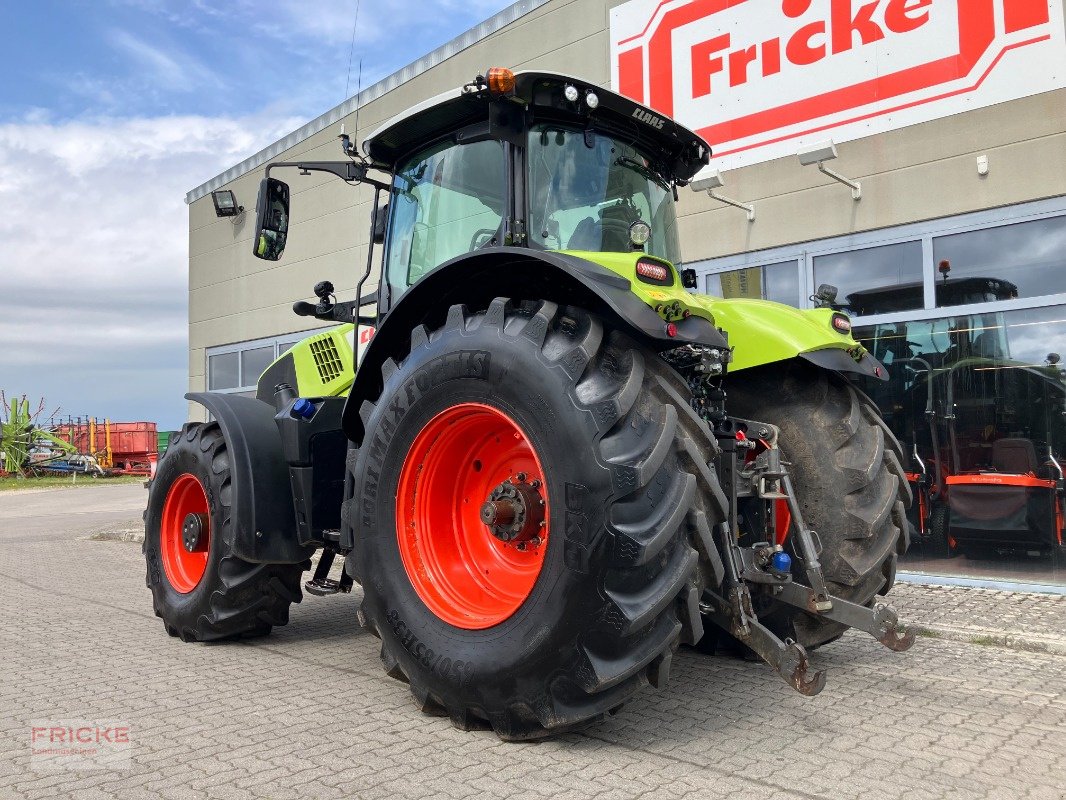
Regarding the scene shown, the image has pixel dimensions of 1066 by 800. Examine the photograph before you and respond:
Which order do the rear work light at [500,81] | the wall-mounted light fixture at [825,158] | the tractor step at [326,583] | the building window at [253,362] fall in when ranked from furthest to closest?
the building window at [253,362] → the wall-mounted light fixture at [825,158] → the tractor step at [326,583] → the rear work light at [500,81]

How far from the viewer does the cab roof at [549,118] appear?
3830mm

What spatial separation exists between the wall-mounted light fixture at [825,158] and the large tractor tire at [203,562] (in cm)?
521

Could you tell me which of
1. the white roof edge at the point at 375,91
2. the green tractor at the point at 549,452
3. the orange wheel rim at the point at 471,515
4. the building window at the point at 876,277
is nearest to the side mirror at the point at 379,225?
the green tractor at the point at 549,452

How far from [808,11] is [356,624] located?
21.0 ft

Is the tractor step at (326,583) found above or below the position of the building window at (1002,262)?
below

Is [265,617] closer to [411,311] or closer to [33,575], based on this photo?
[411,311]

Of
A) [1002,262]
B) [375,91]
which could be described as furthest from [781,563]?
[375,91]

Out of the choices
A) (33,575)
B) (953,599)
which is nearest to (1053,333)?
(953,599)

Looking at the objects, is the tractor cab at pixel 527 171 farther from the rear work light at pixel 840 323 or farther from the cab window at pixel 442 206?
the rear work light at pixel 840 323

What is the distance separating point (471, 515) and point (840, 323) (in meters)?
1.97

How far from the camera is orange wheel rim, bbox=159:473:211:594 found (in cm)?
529

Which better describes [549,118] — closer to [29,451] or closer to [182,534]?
[182,534]

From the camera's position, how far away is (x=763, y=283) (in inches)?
334

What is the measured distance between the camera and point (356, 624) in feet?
18.4
